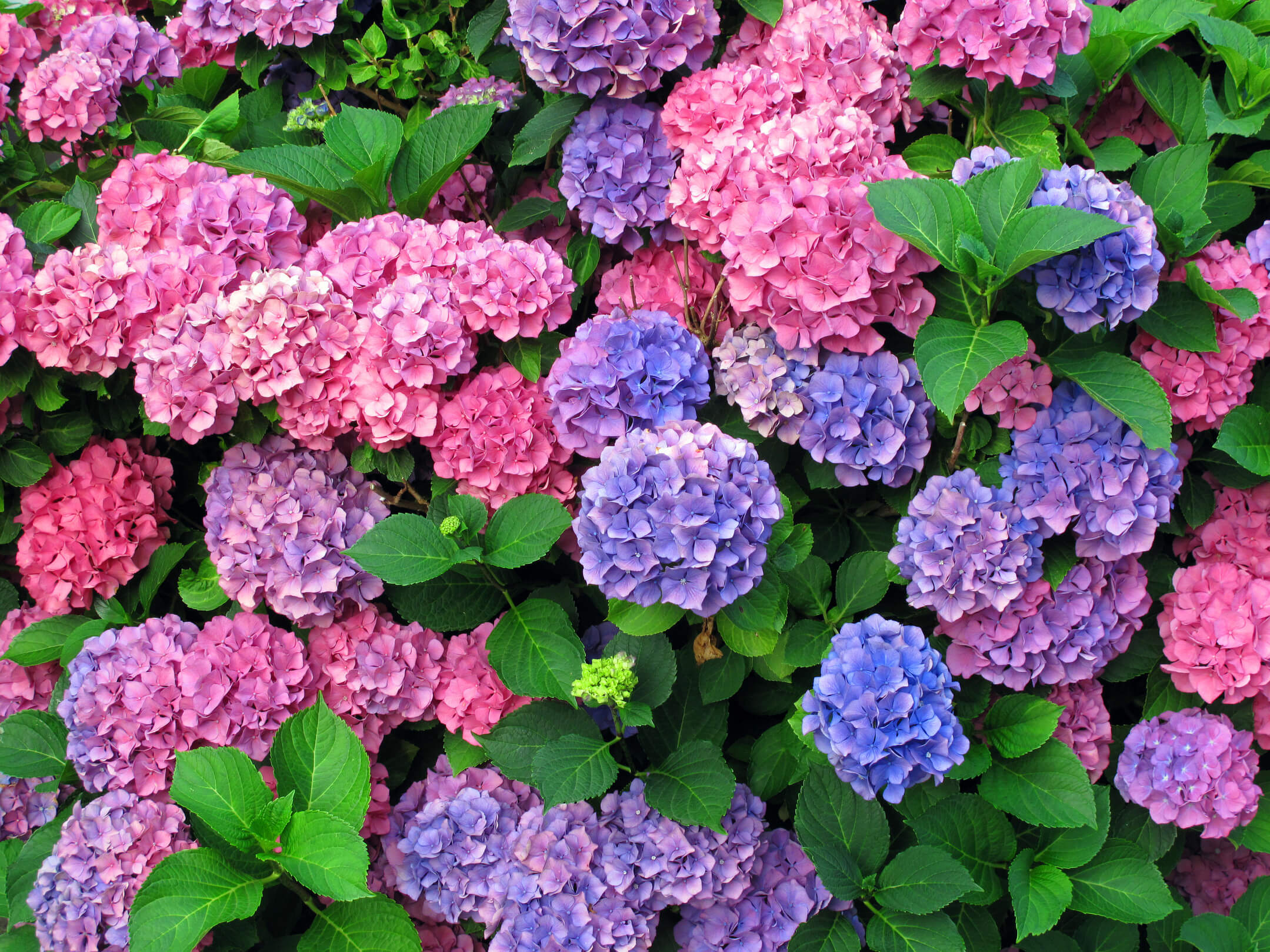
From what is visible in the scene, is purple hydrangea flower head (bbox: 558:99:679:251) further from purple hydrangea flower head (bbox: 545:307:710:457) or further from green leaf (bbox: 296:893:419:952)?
green leaf (bbox: 296:893:419:952)

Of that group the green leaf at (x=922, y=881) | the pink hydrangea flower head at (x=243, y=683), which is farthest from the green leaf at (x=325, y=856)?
the green leaf at (x=922, y=881)

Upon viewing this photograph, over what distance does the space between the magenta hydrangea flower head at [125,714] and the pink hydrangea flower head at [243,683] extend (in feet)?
0.12

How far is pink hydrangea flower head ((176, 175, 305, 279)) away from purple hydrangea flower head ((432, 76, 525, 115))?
50 centimetres

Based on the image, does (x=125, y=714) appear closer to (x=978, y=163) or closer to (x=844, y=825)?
(x=844, y=825)

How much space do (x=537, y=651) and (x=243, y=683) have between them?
Answer: 638 mm

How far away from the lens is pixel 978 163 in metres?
2.07

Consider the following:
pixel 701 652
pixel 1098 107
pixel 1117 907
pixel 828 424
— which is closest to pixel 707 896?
pixel 701 652

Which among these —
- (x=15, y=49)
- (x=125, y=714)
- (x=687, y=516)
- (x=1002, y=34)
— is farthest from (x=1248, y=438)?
(x=15, y=49)

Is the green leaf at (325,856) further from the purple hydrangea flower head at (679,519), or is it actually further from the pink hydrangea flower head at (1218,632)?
the pink hydrangea flower head at (1218,632)

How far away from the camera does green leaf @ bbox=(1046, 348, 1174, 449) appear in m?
1.89

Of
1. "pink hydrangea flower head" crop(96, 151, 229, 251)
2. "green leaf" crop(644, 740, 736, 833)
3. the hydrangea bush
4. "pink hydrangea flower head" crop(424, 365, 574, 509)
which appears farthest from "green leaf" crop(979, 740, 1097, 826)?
"pink hydrangea flower head" crop(96, 151, 229, 251)

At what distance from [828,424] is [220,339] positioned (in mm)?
1294

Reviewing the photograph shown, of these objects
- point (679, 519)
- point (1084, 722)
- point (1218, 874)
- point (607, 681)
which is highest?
point (679, 519)

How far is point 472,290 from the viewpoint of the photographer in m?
2.19
